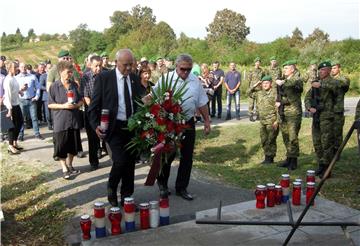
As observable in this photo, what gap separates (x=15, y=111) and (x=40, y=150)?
3.55 ft

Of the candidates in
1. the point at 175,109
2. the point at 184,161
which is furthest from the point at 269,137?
the point at 175,109

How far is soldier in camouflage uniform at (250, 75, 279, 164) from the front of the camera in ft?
28.8

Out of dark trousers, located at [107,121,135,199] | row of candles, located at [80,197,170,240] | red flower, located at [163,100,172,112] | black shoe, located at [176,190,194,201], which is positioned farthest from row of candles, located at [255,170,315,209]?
dark trousers, located at [107,121,135,199]

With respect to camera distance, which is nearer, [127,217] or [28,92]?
[127,217]

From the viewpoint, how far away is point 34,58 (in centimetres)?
7250

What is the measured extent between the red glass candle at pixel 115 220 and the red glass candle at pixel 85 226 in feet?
0.87

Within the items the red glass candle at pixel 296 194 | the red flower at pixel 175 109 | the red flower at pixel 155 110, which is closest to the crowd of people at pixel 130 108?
the red flower at pixel 155 110

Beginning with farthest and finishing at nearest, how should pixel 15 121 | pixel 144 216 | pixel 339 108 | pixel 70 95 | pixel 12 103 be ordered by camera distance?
1. pixel 15 121
2. pixel 12 103
3. pixel 339 108
4. pixel 70 95
5. pixel 144 216

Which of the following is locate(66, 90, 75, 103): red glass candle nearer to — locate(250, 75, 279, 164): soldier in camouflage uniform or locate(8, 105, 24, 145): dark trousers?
locate(8, 105, 24, 145): dark trousers

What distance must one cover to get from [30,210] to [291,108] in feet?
16.4

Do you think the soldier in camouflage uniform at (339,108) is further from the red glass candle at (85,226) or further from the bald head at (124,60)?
the red glass candle at (85,226)

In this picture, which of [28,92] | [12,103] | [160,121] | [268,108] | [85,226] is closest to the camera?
[85,226]

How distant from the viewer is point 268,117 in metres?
8.82

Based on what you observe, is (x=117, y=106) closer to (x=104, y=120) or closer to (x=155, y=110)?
Answer: (x=104, y=120)
